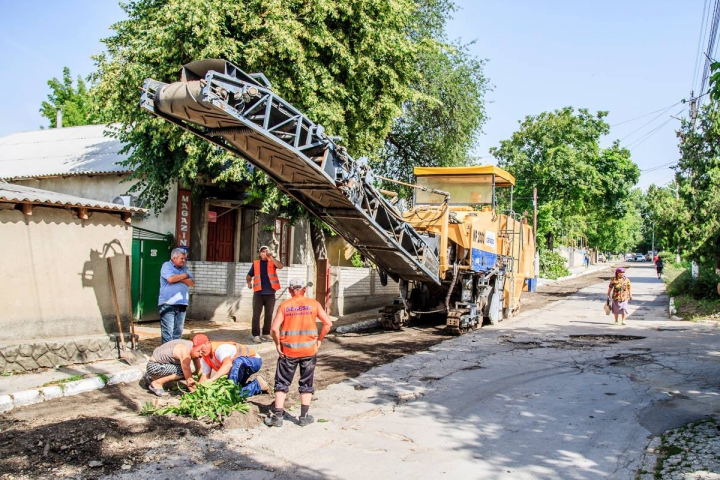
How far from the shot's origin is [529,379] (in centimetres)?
827

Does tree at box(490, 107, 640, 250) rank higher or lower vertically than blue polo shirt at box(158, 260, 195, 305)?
higher

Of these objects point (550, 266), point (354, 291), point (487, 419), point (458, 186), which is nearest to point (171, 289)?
point (487, 419)

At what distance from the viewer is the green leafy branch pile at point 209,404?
6.04 meters

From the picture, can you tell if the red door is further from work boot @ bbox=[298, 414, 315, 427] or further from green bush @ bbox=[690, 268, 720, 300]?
green bush @ bbox=[690, 268, 720, 300]

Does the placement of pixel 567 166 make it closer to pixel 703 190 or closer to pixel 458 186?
pixel 703 190

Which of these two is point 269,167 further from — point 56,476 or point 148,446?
point 56,476

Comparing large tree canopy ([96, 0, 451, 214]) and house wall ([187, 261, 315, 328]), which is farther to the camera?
house wall ([187, 261, 315, 328])

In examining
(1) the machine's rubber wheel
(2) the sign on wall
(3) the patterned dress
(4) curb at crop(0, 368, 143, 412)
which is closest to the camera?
(4) curb at crop(0, 368, 143, 412)

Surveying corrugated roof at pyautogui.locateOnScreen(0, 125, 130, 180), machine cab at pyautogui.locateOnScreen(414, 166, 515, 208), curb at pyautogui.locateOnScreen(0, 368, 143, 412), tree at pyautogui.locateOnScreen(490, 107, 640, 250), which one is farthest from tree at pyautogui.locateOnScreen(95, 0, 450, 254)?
tree at pyautogui.locateOnScreen(490, 107, 640, 250)

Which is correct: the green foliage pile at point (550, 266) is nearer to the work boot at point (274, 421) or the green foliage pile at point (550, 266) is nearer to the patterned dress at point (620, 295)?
the patterned dress at point (620, 295)

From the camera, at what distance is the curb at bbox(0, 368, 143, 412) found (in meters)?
6.46

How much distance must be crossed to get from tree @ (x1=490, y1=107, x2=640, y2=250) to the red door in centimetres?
1928

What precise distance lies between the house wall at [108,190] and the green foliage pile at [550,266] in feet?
89.4

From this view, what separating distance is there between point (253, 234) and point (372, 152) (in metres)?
5.93
